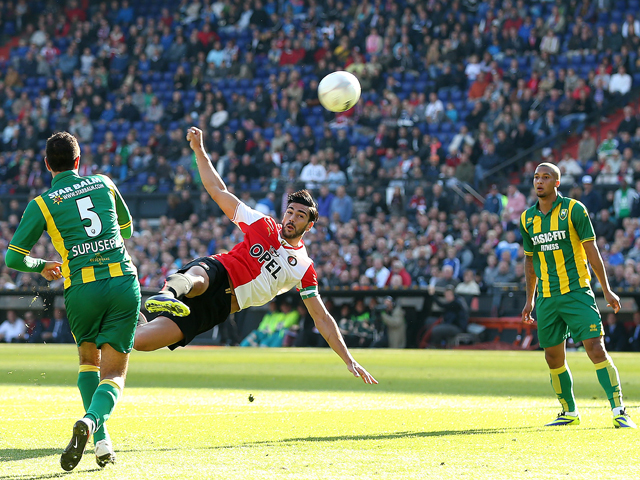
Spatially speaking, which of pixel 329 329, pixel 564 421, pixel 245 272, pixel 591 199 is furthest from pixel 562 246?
pixel 591 199

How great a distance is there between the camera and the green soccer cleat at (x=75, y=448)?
4969 millimetres

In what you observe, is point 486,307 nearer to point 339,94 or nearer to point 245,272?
point 339,94

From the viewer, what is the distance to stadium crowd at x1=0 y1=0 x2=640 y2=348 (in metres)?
21.3

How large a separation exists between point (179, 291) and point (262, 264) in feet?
3.43

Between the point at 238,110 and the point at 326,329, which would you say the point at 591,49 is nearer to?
the point at 238,110

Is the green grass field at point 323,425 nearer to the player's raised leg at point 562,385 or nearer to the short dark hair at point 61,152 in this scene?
the player's raised leg at point 562,385

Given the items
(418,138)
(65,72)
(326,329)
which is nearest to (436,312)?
(418,138)

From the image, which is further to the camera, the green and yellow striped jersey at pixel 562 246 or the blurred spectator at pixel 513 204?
the blurred spectator at pixel 513 204

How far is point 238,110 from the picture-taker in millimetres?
27828

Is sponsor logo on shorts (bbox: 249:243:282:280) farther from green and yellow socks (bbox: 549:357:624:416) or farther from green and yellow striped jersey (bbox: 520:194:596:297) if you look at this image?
Answer: green and yellow socks (bbox: 549:357:624:416)

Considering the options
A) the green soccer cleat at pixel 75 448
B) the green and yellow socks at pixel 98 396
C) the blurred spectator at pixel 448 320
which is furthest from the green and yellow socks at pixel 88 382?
the blurred spectator at pixel 448 320

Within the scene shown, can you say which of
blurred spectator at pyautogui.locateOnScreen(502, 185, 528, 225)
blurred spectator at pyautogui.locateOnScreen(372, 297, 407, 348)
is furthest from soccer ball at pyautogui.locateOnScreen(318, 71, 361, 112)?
blurred spectator at pyautogui.locateOnScreen(502, 185, 528, 225)

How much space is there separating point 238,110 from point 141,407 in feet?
64.7

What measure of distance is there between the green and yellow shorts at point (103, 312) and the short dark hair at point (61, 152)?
765 mm
